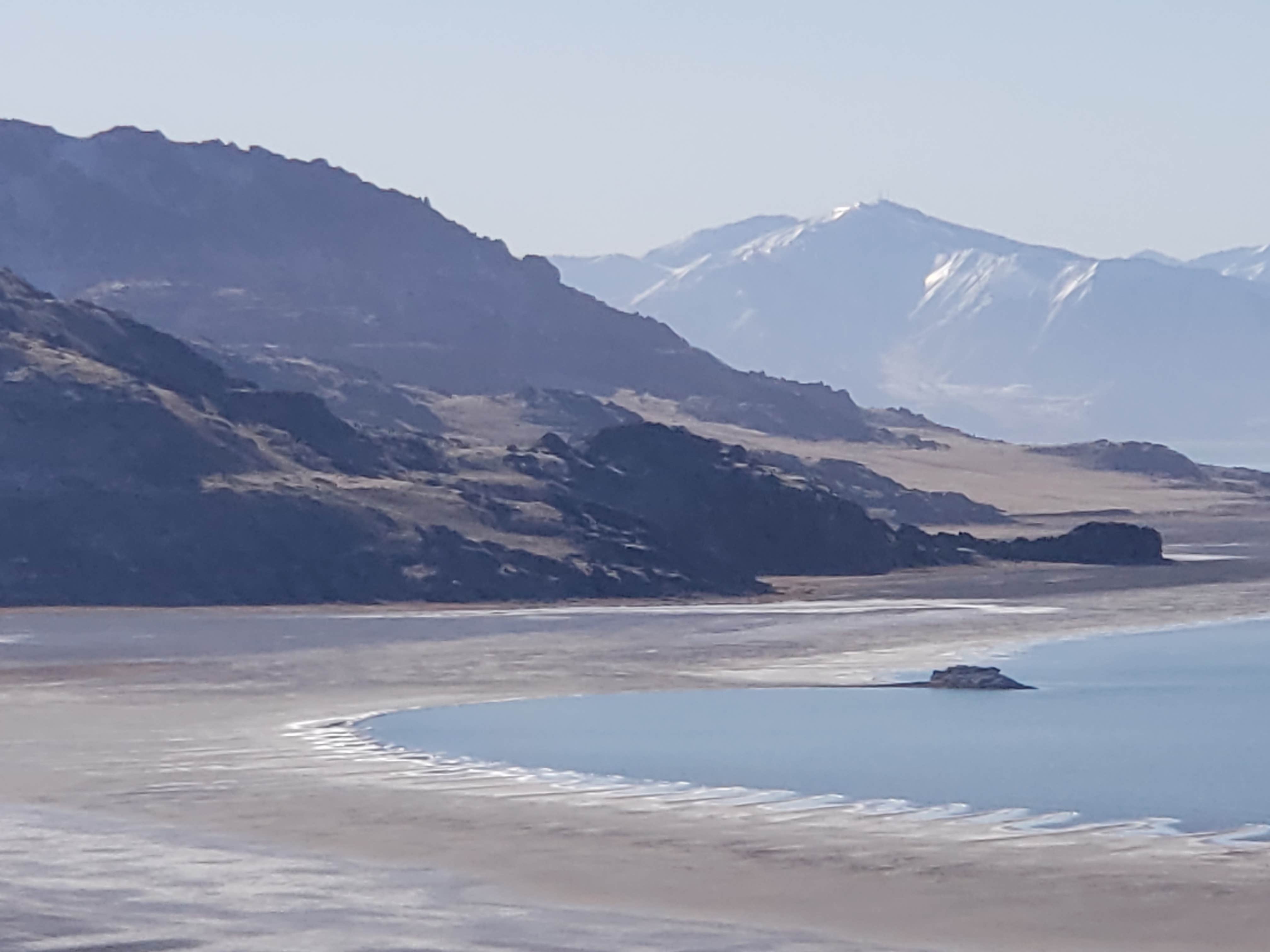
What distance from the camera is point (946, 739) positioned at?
34.8 metres

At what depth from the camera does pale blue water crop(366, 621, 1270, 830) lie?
2938cm

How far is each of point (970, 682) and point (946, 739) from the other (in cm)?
699

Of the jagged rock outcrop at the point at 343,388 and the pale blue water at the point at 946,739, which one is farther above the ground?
the jagged rock outcrop at the point at 343,388

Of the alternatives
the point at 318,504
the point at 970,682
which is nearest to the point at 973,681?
the point at 970,682

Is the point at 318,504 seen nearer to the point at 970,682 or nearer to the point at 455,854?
the point at 970,682

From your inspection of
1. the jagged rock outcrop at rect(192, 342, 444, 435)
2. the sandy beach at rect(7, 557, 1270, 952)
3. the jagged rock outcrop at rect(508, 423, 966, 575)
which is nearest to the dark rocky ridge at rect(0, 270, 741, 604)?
the jagged rock outcrop at rect(508, 423, 966, 575)

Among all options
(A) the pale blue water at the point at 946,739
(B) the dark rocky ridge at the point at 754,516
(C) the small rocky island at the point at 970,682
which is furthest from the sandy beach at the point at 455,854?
(B) the dark rocky ridge at the point at 754,516

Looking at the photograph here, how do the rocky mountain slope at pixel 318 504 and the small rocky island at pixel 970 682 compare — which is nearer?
the small rocky island at pixel 970 682

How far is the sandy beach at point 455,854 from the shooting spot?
21.0 meters

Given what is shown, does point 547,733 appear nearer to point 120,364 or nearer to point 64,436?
point 64,436

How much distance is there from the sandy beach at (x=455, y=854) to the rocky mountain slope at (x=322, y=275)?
12689cm

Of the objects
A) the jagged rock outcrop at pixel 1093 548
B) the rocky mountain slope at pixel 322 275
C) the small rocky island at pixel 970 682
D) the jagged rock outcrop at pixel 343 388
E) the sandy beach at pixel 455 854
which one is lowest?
the sandy beach at pixel 455 854

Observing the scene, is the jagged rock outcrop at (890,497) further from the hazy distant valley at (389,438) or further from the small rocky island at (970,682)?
the small rocky island at (970,682)

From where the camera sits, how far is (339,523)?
227ft
